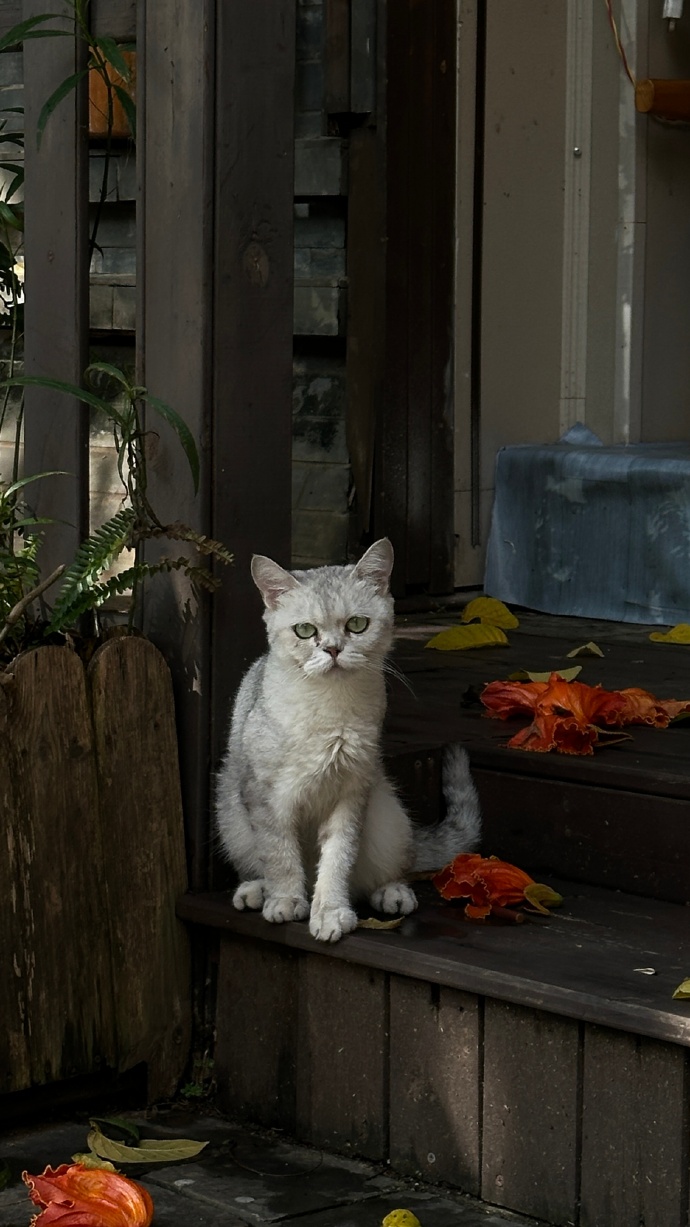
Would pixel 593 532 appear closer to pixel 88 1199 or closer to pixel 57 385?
pixel 57 385

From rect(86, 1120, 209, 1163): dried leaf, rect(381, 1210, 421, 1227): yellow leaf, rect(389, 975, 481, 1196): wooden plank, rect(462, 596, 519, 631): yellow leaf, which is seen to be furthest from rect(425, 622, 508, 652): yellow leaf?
rect(381, 1210, 421, 1227): yellow leaf

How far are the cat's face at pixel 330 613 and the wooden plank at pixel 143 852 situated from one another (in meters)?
0.30

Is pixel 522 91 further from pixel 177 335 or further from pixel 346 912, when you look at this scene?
pixel 346 912

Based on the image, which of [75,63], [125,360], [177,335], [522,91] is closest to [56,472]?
[177,335]

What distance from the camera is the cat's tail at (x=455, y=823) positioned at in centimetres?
328

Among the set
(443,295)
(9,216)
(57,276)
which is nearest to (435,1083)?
(57,276)

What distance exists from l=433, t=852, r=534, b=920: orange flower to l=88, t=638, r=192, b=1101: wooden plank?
0.54 metres

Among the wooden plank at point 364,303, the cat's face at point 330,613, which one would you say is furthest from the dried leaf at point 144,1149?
the wooden plank at point 364,303

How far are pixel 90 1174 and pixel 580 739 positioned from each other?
1.41 metres

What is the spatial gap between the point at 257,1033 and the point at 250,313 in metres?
1.38

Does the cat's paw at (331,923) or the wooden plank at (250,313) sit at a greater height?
the wooden plank at (250,313)

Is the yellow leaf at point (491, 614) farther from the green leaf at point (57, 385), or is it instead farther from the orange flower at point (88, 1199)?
the orange flower at point (88, 1199)

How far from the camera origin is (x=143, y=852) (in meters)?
3.09

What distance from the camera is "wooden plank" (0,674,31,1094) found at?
285 centimetres
